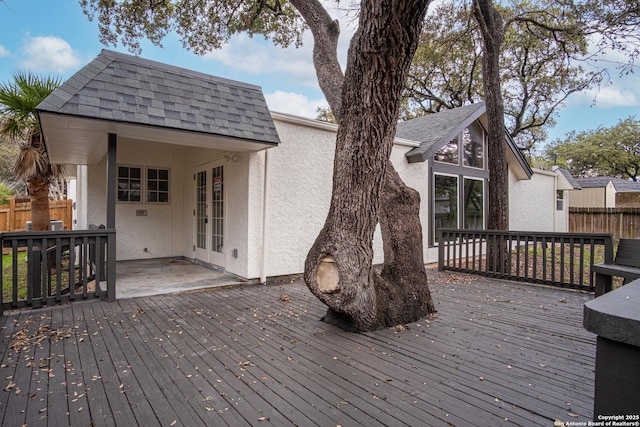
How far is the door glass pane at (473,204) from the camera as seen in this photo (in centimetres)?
944

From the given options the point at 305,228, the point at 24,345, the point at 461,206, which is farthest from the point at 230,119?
the point at 461,206

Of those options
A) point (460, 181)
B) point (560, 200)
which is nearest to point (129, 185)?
point (460, 181)

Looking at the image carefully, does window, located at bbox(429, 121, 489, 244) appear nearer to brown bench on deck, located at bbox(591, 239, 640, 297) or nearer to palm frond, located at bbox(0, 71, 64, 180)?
brown bench on deck, located at bbox(591, 239, 640, 297)

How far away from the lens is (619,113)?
94.7 feet

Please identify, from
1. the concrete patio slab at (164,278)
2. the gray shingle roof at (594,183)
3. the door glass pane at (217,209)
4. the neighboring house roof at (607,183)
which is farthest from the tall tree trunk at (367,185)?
the neighboring house roof at (607,183)

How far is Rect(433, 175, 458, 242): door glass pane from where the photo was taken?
28.7 ft

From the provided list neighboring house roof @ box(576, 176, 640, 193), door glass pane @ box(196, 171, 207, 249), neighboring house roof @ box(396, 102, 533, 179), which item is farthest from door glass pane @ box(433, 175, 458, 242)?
neighboring house roof @ box(576, 176, 640, 193)

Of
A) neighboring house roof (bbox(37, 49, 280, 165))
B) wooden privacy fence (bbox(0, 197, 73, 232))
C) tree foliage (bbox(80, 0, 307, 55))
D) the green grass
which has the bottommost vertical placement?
the green grass

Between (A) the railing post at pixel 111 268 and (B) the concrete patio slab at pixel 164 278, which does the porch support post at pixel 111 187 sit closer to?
(A) the railing post at pixel 111 268

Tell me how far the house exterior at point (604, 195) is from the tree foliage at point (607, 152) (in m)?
5.33

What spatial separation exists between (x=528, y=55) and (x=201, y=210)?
15243 mm

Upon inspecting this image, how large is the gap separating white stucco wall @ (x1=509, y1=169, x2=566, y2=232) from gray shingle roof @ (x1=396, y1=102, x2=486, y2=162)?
2.97 meters

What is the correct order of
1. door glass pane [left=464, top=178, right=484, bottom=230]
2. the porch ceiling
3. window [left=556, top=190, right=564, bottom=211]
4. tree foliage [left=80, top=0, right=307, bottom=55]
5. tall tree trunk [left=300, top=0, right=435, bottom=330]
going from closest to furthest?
tall tree trunk [left=300, top=0, right=435, bottom=330], the porch ceiling, tree foliage [left=80, top=0, right=307, bottom=55], door glass pane [left=464, top=178, right=484, bottom=230], window [left=556, top=190, right=564, bottom=211]

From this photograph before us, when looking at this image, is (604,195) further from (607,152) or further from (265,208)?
(265,208)
